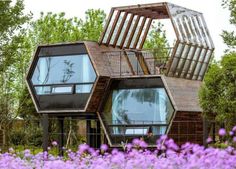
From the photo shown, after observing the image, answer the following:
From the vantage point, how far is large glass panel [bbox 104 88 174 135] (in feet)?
99.1

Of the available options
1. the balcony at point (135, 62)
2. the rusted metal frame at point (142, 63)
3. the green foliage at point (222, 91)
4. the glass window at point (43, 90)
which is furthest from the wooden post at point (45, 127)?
the green foliage at point (222, 91)

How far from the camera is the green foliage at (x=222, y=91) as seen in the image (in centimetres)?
2731

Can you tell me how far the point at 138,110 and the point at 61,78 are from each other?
3661 millimetres

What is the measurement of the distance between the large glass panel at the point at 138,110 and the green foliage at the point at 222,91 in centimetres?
228

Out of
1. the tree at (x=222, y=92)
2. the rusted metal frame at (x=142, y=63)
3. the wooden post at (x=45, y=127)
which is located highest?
the rusted metal frame at (x=142, y=63)

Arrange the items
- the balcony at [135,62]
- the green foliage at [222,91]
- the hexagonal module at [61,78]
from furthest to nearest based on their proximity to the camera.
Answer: the balcony at [135,62]
the hexagonal module at [61,78]
the green foliage at [222,91]

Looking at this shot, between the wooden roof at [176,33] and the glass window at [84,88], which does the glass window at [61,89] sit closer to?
the glass window at [84,88]

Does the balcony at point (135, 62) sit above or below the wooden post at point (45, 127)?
above

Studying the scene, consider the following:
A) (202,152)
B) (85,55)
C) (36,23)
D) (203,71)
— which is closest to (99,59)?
(85,55)

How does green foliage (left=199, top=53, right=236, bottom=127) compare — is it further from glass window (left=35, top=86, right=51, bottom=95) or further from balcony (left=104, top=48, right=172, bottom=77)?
glass window (left=35, top=86, right=51, bottom=95)

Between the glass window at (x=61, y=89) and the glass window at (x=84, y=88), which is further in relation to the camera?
the glass window at (x=61, y=89)

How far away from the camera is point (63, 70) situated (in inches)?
1257

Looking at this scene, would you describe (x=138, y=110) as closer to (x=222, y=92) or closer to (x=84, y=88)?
(x=84, y=88)

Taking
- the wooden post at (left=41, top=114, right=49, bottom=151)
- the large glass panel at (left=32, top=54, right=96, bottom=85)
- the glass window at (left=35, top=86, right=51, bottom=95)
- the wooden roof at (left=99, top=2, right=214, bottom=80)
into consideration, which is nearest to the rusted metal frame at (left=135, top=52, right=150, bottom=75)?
the wooden roof at (left=99, top=2, right=214, bottom=80)
